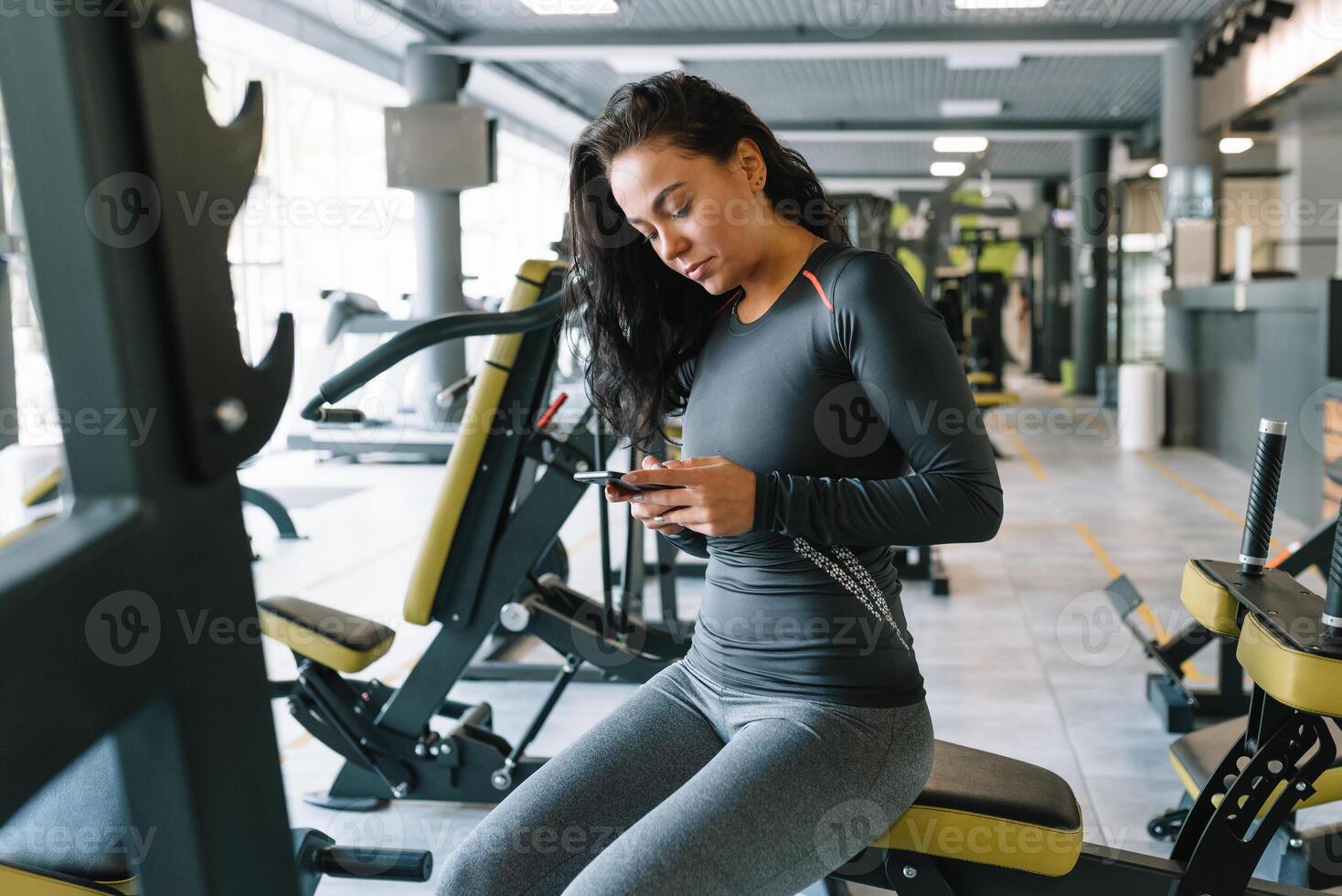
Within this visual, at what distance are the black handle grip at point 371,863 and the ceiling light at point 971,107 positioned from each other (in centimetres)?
1167

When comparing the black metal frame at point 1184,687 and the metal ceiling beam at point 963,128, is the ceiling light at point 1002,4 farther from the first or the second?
the metal ceiling beam at point 963,128

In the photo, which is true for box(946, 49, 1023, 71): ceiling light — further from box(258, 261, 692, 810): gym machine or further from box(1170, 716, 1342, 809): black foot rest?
box(1170, 716, 1342, 809): black foot rest

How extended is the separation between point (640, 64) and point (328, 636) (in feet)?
29.7

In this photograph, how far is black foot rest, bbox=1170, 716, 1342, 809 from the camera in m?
2.05

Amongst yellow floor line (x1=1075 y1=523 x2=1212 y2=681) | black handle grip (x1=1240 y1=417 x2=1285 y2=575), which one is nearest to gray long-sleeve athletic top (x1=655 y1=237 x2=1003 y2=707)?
black handle grip (x1=1240 y1=417 x2=1285 y2=575)

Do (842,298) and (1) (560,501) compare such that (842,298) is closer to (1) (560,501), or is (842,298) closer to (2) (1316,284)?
(1) (560,501)

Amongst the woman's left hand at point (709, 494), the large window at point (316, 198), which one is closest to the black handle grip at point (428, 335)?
the woman's left hand at point (709, 494)

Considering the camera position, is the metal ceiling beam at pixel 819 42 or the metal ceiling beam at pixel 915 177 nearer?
the metal ceiling beam at pixel 819 42

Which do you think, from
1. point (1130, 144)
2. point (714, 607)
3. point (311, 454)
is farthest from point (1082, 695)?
point (1130, 144)

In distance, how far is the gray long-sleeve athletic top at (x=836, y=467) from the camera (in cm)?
132

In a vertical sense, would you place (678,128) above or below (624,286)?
above

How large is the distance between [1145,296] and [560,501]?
671 inches

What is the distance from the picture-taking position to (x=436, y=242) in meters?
8.95

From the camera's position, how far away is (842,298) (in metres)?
1.36
